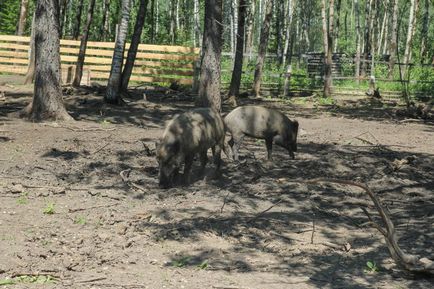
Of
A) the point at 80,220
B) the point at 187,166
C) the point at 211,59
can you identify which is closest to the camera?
the point at 80,220

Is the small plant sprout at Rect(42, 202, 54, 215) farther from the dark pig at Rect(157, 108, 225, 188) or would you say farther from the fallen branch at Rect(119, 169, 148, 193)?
the dark pig at Rect(157, 108, 225, 188)

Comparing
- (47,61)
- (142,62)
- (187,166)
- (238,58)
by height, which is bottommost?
(187,166)

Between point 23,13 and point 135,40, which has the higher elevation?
point 23,13

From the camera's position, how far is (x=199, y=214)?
7.98m

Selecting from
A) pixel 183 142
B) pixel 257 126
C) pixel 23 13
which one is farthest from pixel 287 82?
pixel 183 142

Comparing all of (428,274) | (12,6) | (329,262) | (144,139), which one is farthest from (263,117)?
(12,6)

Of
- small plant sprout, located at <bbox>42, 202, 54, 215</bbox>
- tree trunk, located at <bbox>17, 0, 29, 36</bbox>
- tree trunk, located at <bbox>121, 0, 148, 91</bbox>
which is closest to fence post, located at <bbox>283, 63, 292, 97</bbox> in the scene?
tree trunk, located at <bbox>121, 0, 148, 91</bbox>

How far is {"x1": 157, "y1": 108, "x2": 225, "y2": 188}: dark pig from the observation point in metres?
8.82

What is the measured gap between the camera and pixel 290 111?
20.7 meters

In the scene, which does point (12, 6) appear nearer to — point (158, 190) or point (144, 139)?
point (144, 139)

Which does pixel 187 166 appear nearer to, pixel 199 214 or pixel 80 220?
pixel 199 214

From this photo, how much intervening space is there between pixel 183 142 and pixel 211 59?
7146 millimetres

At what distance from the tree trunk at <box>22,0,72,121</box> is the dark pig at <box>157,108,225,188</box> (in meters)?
5.12

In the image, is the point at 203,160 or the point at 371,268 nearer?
the point at 371,268
